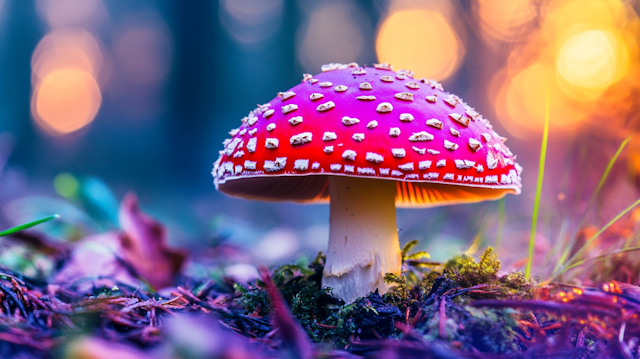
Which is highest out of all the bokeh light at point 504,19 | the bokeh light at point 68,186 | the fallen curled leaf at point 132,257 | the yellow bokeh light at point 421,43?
the yellow bokeh light at point 421,43

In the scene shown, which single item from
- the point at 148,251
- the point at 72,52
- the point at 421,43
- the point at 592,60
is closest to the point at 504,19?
the point at 592,60

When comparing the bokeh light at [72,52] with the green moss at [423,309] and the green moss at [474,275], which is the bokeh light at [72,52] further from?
the green moss at [474,275]

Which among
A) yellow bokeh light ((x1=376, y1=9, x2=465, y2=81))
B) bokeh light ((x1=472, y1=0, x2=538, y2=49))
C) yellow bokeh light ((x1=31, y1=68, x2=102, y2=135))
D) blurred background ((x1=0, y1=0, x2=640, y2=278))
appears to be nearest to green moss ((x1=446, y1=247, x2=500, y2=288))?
blurred background ((x1=0, y1=0, x2=640, y2=278))

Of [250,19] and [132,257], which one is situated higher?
[250,19]

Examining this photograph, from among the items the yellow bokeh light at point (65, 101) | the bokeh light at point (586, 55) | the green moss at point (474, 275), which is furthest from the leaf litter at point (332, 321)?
the yellow bokeh light at point (65, 101)

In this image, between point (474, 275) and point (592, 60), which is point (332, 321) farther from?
point (592, 60)

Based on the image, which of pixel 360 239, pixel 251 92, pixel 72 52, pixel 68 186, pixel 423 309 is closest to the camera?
pixel 423 309
